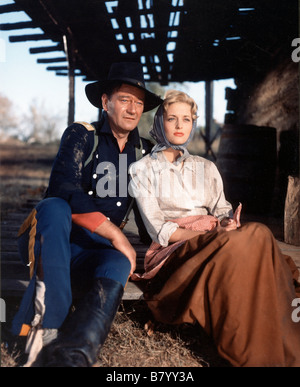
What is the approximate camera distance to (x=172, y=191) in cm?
240

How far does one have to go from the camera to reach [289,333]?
71.5 inches

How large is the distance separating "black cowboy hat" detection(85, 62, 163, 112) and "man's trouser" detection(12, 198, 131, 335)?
1.03m

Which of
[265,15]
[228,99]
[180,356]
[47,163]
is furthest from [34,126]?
[180,356]

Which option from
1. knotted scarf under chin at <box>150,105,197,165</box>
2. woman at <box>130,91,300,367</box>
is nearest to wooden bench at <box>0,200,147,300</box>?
woman at <box>130,91,300,367</box>

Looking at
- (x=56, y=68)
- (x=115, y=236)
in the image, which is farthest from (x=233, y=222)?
(x=56, y=68)

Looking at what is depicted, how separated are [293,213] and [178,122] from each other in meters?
1.77

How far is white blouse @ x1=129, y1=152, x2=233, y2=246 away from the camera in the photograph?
227 centimetres

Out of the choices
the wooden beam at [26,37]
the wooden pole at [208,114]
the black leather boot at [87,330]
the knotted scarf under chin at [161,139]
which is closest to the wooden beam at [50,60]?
the wooden beam at [26,37]

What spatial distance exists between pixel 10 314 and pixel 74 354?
1352mm

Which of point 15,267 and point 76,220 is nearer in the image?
point 76,220

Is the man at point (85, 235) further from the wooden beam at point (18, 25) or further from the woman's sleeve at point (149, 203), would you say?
the wooden beam at point (18, 25)

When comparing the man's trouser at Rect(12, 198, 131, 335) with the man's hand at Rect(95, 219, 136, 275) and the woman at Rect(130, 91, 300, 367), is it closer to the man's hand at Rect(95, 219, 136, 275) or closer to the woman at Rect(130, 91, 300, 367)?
the man's hand at Rect(95, 219, 136, 275)

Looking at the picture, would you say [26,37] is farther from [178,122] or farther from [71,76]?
[178,122]

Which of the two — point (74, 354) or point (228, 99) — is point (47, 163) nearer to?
point (228, 99)
